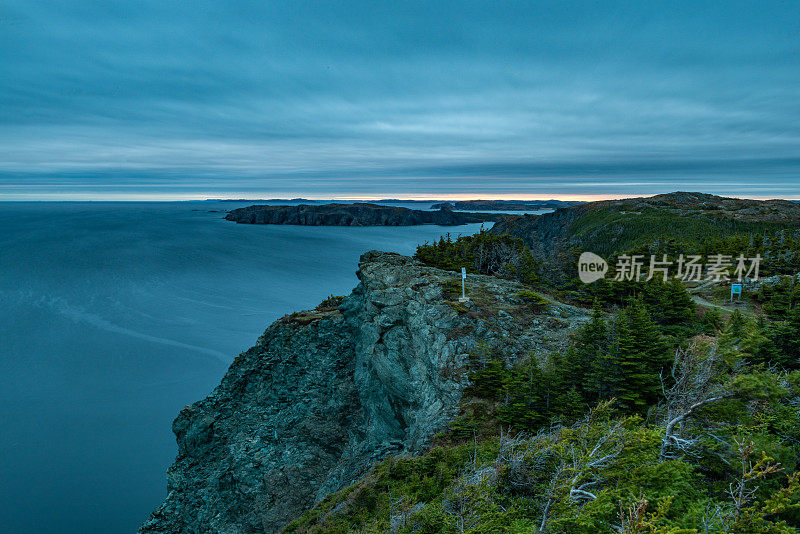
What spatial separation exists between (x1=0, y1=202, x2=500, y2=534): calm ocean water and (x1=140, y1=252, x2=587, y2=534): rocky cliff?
59.3 ft

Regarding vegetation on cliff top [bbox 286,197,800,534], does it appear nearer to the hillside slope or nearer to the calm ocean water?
the calm ocean water

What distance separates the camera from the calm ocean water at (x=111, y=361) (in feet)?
135

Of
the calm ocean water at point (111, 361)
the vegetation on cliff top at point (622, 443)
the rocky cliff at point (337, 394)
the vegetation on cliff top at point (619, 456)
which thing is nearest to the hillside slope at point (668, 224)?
the rocky cliff at point (337, 394)

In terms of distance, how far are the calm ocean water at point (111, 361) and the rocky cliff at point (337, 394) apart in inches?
712

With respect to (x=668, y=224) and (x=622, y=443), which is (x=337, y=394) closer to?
(x=622, y=443)

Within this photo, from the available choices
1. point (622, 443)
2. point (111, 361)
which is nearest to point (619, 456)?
point (622, 443)

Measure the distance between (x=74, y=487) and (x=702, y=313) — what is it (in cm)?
6699

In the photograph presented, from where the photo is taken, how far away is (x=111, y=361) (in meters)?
62.8

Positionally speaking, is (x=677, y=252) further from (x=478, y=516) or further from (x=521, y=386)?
(x=478, y=516)

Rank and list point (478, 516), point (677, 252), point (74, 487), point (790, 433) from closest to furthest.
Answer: point (478, 516) → point (790, 433) → point (74, 487) → point (677, 252)

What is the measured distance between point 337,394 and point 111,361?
53113mm

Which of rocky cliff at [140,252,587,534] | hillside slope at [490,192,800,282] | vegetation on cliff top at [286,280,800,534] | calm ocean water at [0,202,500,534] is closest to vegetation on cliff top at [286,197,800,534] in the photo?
vegetation on cliff top at [286,280,800,534]

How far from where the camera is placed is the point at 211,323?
76438 mm

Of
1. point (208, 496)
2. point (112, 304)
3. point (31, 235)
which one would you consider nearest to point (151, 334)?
→ point (112, 304)
